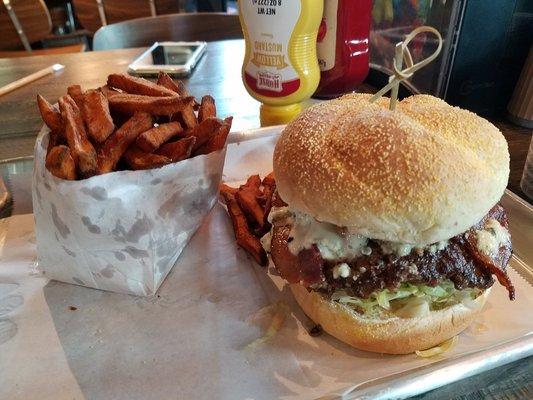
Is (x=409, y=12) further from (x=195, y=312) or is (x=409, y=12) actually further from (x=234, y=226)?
(x=195, y=312)

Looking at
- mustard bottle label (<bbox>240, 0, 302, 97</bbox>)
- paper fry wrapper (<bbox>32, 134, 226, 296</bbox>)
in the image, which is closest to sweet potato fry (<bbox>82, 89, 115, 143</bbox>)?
paper fry wrapper (<bbox>32, 134, 226, 296</bbox>)

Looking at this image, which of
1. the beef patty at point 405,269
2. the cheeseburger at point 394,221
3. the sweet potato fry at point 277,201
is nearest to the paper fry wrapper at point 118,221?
the sweet potato fry at point 277,201

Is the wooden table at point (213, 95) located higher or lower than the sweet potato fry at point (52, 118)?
lower

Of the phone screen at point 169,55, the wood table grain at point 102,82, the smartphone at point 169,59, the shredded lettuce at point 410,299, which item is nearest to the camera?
the shredded lettuce at point 410,299

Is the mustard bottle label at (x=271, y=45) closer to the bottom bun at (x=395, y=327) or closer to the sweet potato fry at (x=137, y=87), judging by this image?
the sweet potato fry at (x=137, y=87)

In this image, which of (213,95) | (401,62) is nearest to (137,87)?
(401,62)

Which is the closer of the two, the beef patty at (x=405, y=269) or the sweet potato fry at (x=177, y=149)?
the beef patty at (x=405, y=269)

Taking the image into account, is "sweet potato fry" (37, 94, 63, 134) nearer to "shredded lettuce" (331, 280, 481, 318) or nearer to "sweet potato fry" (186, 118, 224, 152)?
"sweet potato fry" (186, 118, 224, 152)
